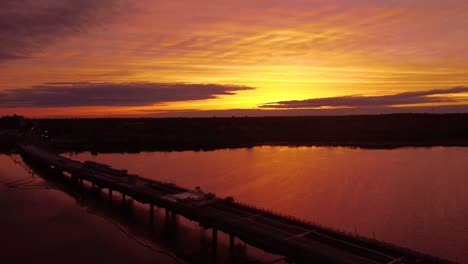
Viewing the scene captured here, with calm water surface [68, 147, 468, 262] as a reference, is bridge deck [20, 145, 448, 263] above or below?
above

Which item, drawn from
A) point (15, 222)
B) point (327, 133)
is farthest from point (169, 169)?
point (327, 133)

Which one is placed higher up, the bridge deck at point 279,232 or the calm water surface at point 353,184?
the bridge deck at point 279,232

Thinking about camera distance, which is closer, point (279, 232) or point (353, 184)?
point (279, 232)

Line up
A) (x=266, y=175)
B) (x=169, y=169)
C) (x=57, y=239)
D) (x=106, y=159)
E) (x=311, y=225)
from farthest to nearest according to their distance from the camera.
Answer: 1. (x=106, y=159)
2. (x=169, y=169)
3. (x=266, y=175)
4. (x=57, y=239)
5. (x=311, y=225)

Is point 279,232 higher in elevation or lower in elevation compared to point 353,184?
higher

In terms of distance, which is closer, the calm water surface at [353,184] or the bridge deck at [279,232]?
the bridge deck at [279,232]

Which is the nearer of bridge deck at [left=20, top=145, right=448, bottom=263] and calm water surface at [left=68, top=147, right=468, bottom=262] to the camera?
bridge deck at [left=20, top=145, right=448, bottom=263]

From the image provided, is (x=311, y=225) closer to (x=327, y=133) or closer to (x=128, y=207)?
(x=128, y=207)

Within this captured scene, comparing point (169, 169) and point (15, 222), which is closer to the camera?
point (15, 222)
